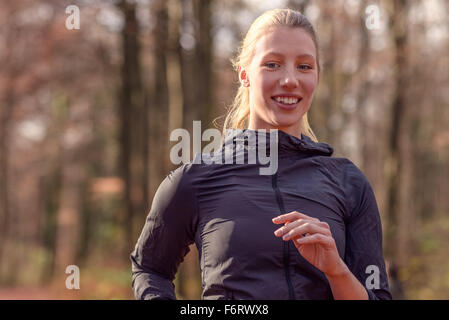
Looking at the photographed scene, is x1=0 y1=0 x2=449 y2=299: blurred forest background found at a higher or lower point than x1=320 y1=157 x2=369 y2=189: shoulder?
higher

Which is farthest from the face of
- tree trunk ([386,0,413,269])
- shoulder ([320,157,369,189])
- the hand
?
tree trunk ([386,0,413,269])

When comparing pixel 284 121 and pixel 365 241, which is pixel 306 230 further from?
pixel 284 121

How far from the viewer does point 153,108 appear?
17422mm

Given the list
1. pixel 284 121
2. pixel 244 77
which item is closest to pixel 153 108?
pixel 244 77

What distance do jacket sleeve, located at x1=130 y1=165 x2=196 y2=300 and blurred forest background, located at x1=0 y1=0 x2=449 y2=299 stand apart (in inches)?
90.1

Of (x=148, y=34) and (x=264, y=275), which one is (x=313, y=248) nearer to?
(x=264, y=275)

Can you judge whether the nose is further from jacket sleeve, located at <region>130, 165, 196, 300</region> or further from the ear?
jacket sleeve, located at <region>130, 165, 196, 300</region>

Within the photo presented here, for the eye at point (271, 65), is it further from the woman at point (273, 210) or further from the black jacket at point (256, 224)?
the black jacket at point (256, 224)

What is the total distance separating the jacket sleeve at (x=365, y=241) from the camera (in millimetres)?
2004

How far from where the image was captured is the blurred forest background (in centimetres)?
1211

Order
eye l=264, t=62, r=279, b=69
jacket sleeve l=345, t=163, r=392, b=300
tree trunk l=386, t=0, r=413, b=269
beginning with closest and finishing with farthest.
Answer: jacket sleeve l=345, t=163, r=392, b=300
eye l=264, t=62, r=279, b=69
tree trunk l=386, t=0, r=413, b=269

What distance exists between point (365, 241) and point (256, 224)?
40 centimetres

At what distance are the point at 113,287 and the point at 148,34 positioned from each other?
21.8 feet
